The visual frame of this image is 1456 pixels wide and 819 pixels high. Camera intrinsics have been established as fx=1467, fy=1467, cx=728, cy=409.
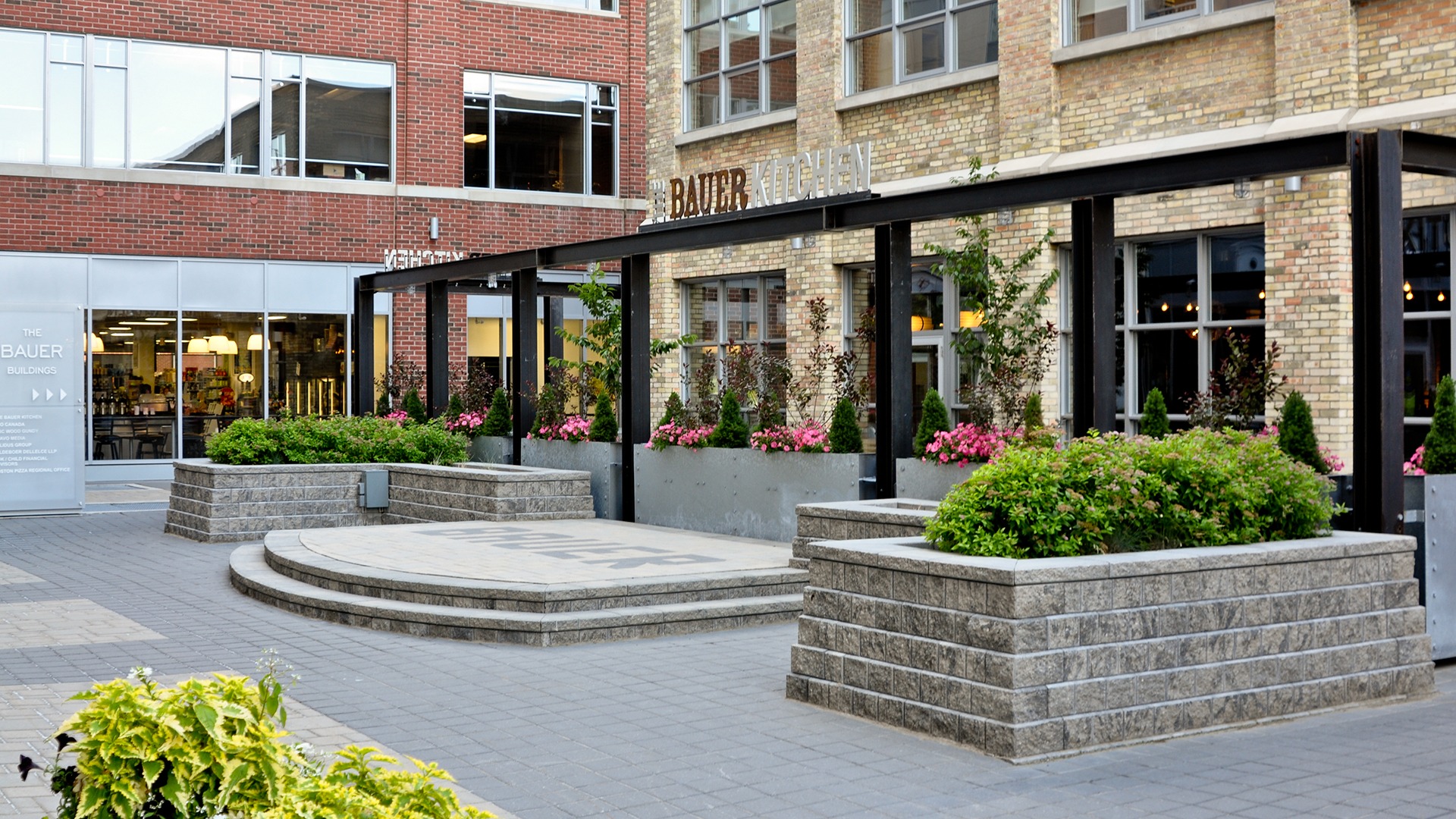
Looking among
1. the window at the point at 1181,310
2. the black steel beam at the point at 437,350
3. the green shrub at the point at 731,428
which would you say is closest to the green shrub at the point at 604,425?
the green shrub at the point at 731,428

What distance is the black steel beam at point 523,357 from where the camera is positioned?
18328 mm

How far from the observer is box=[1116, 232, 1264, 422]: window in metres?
15.4

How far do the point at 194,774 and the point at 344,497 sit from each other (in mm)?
14514

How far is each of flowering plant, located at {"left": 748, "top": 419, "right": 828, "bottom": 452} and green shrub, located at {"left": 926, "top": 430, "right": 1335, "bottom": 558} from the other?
577cm

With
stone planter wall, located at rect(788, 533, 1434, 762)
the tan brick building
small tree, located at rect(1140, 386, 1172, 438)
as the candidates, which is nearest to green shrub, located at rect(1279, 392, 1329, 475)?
small tree, located at rect(1140, 386, 1172, 438)

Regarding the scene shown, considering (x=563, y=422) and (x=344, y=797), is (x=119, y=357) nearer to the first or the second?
(x=563, y=422)

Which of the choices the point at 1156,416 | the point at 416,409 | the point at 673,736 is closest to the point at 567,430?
the point at 416,409

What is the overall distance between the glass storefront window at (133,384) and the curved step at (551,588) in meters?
16.4

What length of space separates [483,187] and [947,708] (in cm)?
2419

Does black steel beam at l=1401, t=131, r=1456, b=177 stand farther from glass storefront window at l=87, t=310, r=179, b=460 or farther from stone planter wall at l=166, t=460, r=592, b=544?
glass storefront window at l=87, t=310, r=179, b=460

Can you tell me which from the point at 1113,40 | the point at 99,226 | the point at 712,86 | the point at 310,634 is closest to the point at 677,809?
the point at 310,634

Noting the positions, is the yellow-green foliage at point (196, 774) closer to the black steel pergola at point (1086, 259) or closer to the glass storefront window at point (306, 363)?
the black steel pergola at point (1086, 259)

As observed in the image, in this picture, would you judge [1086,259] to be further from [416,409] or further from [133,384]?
[133,384]

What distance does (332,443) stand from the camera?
18.0m
